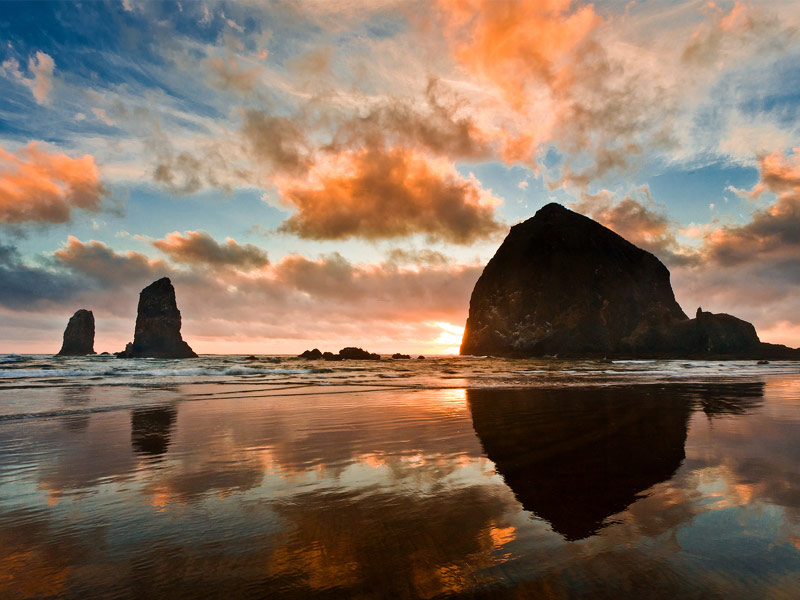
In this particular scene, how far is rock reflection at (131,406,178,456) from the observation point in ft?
24.6

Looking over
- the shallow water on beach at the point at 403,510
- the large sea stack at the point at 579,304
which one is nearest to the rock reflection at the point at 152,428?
the shallow water on beach at the point at 403,510

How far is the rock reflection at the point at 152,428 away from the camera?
7512mm

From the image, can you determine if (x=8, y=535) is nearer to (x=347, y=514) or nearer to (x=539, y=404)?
(x=347, y=514)

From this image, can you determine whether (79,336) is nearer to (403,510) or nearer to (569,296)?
(569,296)

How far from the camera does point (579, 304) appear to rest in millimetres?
104000

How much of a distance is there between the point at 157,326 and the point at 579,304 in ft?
378

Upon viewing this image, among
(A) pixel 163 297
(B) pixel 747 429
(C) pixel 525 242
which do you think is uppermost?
(C) pixel 525 242

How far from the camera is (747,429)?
346 inches

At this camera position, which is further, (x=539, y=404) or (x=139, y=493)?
(x=539, y=404)

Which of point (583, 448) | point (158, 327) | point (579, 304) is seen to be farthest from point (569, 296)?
point (158, 327)

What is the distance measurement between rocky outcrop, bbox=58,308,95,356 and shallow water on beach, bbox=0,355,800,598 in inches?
5923

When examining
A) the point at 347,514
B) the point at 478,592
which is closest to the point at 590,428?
the point at 347,514

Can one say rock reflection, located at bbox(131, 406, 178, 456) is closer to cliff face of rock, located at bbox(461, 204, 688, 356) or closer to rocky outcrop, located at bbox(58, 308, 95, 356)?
cliff face of rock, located at bbox(461, 204, 688, 356)

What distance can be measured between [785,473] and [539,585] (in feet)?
17.9
